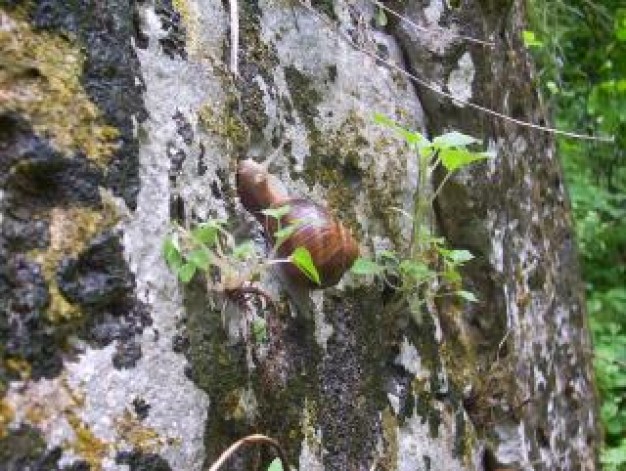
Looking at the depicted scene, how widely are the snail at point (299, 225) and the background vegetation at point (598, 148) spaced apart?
6.10 ft

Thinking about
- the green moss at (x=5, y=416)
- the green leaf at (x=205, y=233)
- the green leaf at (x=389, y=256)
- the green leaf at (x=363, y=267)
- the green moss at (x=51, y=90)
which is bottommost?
the green moss at (x=5, y=416)

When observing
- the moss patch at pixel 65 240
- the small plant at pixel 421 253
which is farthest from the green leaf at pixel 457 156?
the moss patch at pixel 65 240

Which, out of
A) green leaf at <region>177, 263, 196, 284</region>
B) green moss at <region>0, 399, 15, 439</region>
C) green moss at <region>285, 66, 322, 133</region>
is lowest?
green moss at <region>0, 399, 15, 439</region>

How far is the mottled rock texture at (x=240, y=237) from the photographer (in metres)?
1.08

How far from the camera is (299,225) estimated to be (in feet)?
4.72

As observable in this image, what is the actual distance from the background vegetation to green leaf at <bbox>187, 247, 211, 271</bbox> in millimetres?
2186

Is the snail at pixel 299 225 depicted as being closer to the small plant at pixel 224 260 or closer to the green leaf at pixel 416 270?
the small plant at pixel 224 260

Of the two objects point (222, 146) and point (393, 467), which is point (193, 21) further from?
point (393, 467)

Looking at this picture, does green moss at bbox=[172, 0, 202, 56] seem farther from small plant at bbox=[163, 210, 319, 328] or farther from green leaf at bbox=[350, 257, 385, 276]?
green leaf at bbox=[350, 257, 385, 276]

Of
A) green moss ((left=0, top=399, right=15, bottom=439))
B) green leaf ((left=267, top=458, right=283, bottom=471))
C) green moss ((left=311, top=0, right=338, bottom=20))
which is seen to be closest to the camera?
green moss ((left=0, top=399, right=15, bottom=439))

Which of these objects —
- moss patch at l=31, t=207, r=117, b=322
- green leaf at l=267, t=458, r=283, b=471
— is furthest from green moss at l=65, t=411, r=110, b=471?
green leaf at l=267, t=458, r=283, b=471

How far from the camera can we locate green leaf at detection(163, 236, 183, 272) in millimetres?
1192

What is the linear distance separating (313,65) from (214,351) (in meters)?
0.81

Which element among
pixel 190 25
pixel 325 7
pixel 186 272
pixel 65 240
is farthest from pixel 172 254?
pixel 325 7
